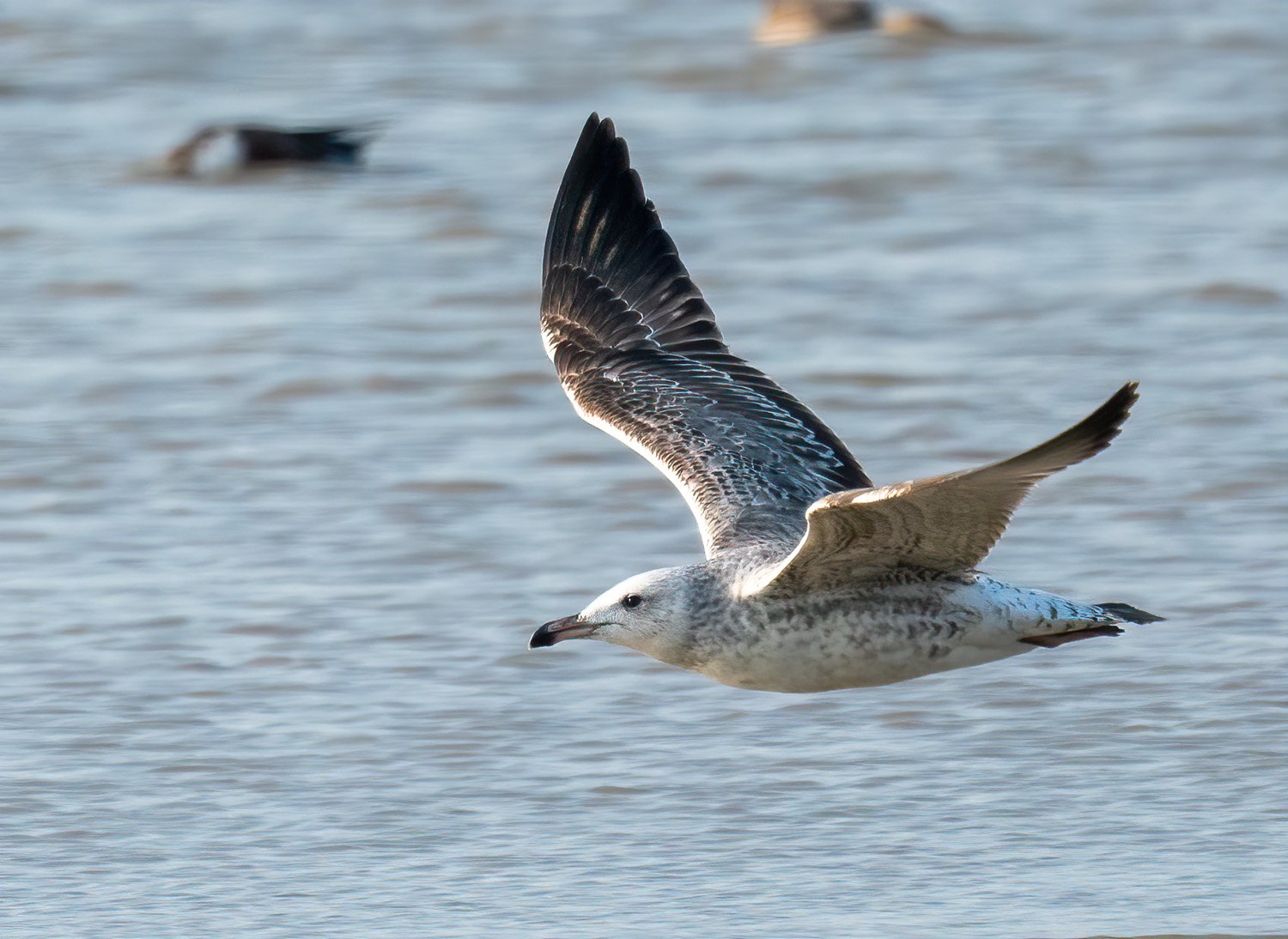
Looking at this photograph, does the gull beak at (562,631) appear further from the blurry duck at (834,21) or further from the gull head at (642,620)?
the blurry duck at (834,21)

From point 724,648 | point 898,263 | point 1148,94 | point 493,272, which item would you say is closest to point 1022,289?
point 898,263

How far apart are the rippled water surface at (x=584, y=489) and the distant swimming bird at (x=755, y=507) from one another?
70 centimetres

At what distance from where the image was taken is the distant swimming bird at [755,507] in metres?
6.18

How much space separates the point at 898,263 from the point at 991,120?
3.96 m

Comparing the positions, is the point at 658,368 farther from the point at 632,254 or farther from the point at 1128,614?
the point at 1128,614

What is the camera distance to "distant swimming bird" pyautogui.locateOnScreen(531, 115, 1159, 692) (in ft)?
20.3

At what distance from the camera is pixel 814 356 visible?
1240 centimetres

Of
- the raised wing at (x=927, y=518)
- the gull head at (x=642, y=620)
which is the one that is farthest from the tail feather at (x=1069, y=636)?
the gull head at (x=642, y=620)

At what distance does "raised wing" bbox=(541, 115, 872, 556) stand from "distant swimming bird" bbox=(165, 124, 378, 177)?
8.18 metres

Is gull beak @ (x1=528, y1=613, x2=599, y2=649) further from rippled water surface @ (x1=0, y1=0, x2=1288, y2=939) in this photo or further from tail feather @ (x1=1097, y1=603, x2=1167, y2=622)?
tail feather @ (x1=1097, y1=603, x2=1167, y2=622)

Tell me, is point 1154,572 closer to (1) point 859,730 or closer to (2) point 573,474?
(1) point 859,730

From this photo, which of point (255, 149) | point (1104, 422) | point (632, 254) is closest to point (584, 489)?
point (632, 254)

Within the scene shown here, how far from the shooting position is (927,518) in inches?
242

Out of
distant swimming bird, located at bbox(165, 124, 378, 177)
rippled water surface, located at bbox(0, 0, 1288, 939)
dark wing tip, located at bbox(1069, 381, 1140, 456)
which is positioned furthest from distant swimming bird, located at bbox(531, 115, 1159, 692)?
distant swimming bird, located at bbox(165, 124, 378, 177)
